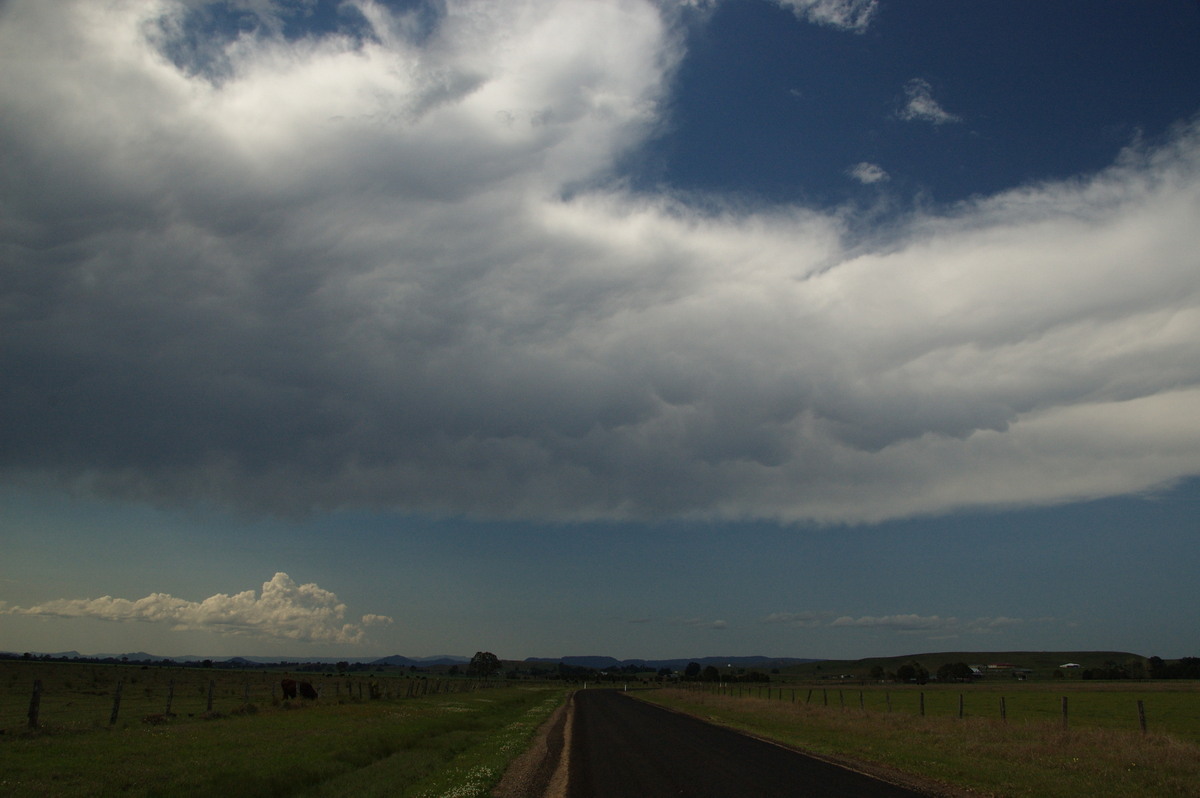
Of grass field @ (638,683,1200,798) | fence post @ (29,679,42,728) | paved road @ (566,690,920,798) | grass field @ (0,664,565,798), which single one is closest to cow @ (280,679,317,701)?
grass field @ (0,664,565,798)

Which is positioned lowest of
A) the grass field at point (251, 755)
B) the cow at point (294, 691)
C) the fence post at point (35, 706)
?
the cow at point (294, 691)

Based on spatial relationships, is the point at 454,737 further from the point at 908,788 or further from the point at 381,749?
the point at 908,788

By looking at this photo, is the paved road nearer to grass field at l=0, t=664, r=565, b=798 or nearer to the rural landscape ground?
the rural landscape ground

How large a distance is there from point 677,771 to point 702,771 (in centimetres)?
69

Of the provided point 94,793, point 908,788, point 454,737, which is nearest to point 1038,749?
point 908,788

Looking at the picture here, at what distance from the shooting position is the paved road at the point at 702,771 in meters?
16.1

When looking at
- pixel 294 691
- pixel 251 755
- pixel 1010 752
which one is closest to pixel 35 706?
pixel 251 755

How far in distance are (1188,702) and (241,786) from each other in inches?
3232

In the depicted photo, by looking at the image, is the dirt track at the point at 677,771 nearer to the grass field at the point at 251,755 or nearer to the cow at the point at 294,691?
the grass field at the point at 251,755

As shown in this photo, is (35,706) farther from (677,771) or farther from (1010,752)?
(1010,752)

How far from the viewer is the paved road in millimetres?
16078

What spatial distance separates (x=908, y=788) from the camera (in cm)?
1678

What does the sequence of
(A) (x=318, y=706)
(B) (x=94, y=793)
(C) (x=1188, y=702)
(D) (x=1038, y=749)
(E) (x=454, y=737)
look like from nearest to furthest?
(B) (x=94, y=793)
(D) (x=1038, y=749)
(E) (x=454, y=737)
(A) (x=318, y=706)
(C) (x=1188, y=702)

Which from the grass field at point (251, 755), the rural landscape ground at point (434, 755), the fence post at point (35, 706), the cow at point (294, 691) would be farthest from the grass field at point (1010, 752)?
the cow at point (294, 691)
